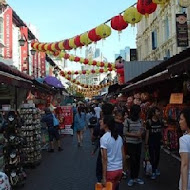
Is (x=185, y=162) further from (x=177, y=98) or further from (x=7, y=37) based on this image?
(x=7, y=37)

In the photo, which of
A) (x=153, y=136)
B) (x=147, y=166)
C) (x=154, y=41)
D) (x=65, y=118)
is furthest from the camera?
(x=154, y=41)

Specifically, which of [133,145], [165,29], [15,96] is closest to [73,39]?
[15,96]

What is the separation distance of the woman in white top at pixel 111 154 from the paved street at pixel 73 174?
2545 millimetres

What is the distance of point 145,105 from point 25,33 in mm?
16392

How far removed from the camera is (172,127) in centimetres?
1185

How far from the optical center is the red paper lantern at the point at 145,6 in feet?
30.0

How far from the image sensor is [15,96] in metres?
16.5

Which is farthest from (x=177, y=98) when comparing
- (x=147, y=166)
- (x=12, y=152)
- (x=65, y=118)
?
(x=65, y=118)

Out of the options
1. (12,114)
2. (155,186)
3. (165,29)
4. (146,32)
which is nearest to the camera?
(155,186)

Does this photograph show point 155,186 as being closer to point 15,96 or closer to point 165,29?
point 15,96

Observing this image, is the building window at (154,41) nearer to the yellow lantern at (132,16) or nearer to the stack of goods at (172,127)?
the stack of goods at (172,127)

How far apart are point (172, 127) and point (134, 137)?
15.0 ft

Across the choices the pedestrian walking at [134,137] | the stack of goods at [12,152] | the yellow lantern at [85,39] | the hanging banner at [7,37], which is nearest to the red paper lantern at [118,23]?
the yellow lantern at [85,39]

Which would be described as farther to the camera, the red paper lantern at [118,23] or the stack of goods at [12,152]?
the red paper lantern at [118,23]
